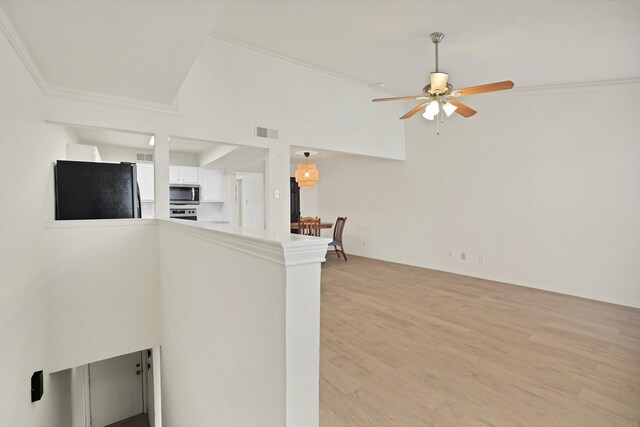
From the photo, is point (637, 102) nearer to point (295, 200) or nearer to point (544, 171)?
point (544, 171)

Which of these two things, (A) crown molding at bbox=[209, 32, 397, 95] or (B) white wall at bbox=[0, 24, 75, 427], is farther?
(A) crown molding at bbox=[209, 32, 397, 95]

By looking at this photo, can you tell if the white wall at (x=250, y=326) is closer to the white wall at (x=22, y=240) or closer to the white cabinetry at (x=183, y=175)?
the white wall at (x=22, y=240)

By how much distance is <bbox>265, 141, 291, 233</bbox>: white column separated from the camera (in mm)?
4176

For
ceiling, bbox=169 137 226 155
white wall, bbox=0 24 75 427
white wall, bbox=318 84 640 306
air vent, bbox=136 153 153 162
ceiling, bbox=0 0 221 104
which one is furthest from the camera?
air vent, bbox=136 153 153 162

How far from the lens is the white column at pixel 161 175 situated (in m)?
3.24

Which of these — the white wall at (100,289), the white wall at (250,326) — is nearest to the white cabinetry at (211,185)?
the white wall at (100,289)

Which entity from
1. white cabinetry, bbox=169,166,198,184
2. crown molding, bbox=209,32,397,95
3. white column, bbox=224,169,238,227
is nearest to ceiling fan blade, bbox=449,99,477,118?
crown molding, bbox=209,32,397,95

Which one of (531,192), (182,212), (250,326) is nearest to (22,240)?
(250,326)

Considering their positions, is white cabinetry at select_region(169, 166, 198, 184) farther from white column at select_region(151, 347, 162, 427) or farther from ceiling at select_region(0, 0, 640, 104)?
white column at select_region(151, 347, 162, 427)

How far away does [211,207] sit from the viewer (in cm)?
690

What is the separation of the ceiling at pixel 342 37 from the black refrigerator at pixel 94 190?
30.3 inches

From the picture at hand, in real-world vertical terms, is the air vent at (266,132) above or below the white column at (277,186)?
above

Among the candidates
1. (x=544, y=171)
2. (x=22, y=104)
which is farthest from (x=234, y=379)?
(x=544, y=171)

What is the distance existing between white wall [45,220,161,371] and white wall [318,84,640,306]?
183 inches
